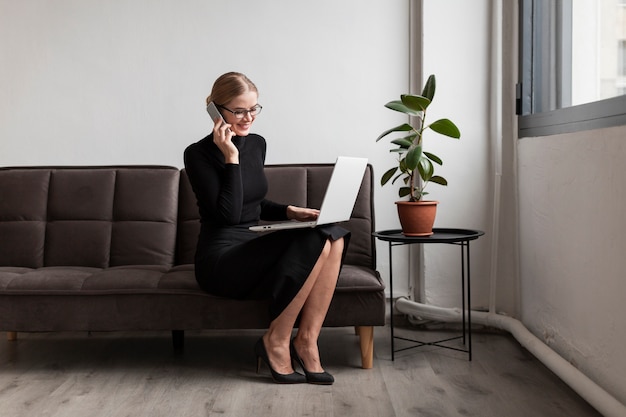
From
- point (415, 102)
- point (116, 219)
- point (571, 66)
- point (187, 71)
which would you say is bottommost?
point (116, 219)

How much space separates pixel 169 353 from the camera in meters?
3.42

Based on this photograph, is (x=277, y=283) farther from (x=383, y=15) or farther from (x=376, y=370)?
(x=383, y=15)

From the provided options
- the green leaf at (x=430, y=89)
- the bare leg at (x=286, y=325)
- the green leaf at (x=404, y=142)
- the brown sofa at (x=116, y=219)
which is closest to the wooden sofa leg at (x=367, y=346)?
the brown sofa at (x=116, y=219)

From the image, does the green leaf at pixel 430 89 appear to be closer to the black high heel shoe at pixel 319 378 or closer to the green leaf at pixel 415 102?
the green leaf at pixel 415 102

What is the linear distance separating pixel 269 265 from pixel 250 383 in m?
0.47

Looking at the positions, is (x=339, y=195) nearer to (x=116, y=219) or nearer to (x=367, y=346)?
(x=367, y=346)

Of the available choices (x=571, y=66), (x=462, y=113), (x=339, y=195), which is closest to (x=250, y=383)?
(x=339, y=195)

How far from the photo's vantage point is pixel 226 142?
116 inches

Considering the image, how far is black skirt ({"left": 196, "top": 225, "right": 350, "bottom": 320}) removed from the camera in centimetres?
286

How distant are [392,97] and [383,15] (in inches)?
17.3

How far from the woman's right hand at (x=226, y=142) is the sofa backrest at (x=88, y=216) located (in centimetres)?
72

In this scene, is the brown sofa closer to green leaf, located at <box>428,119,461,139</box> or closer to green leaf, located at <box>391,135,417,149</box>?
green leaf, located at <box>391,135,417,149</box>

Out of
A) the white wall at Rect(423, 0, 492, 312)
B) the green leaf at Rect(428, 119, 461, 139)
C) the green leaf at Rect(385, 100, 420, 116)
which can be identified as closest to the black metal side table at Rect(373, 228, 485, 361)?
the white wall at Rect(423, 0, 492, 312)

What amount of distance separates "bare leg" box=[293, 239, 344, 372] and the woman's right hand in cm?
52
